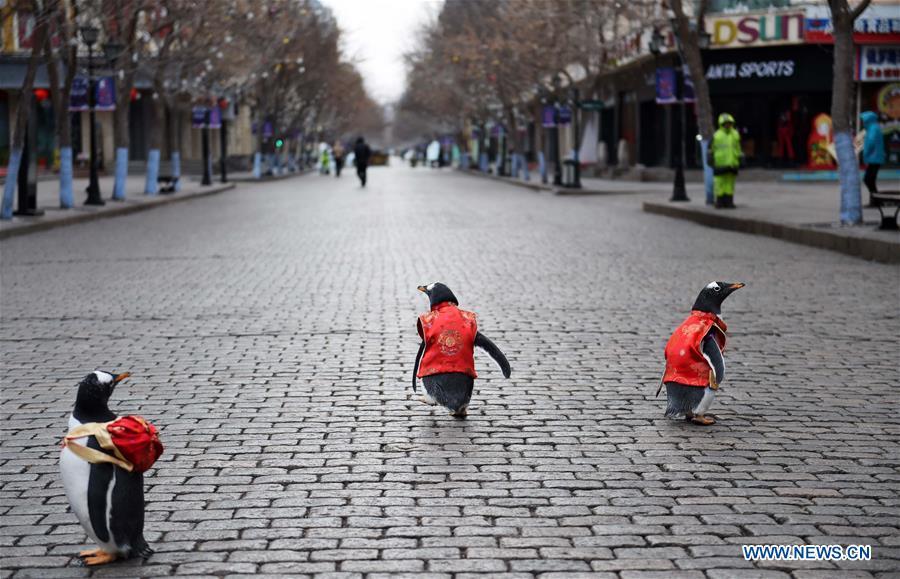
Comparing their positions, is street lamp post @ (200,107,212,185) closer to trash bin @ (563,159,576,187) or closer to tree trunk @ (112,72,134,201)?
trash bin @ (563,159,576,187)

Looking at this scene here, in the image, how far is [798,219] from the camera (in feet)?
75.6

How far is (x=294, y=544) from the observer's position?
16.5 ft

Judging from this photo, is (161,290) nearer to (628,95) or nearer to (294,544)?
(294,544)

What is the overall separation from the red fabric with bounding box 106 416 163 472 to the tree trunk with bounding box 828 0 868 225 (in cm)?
1731

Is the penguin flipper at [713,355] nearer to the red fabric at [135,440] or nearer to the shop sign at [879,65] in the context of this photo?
the red fabric at [135,440]

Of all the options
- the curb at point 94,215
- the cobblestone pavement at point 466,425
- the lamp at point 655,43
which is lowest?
the cobblestone pavement at point 466,425

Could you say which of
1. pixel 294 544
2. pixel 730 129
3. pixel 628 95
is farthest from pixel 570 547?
pixel 628 95

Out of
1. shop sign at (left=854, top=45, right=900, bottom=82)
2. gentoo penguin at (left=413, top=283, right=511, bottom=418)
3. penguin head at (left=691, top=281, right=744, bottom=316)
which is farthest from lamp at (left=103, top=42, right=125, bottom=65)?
shop sign at (left=854, top=45, right=900, bottom=82)

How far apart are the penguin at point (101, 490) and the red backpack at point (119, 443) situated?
0.02 metres

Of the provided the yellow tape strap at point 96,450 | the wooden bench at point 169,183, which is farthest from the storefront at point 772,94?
the yellow tape strap at point 96,450

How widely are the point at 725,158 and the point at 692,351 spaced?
20.8m

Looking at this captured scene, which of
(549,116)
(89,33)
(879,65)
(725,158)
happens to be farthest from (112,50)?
(879,65)

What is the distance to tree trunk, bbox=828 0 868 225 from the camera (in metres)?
20.5

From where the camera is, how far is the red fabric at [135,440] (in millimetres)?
4551
